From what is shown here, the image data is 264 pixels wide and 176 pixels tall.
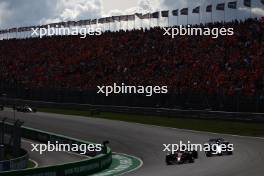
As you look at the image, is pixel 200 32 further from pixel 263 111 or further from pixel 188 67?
pixel 263 111

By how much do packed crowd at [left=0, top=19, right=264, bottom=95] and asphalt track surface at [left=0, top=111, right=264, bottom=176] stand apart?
24.0ft

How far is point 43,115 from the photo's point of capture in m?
59.5

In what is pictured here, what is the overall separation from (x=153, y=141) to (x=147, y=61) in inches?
1055

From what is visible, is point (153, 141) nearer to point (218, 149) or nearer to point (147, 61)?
point (218, 149)

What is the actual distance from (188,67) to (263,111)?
13.6 metres

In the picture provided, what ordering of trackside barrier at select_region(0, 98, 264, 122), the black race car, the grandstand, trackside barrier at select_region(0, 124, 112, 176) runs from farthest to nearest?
the grandstand → trackside barrier at select_region(0, 98, 264, 122) → the black race car → trackside barrier at select_region(0, 124, 112, 176)

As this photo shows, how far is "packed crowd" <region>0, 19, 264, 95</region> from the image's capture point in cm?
4947

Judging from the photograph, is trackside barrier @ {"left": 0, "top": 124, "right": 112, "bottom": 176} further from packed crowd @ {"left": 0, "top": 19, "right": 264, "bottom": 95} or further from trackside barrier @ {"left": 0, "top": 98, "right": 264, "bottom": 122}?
packed crowd @ {"left": 0, "top": 19, "right": 264, "bottom": 95}

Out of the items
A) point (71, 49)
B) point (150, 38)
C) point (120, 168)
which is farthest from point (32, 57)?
point (120, 168)

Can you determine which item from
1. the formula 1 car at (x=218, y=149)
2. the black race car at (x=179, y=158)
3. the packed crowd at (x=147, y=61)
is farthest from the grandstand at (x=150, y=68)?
the black race car at (x=179, y=158)

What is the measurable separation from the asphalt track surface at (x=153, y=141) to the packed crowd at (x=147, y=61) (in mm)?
7318

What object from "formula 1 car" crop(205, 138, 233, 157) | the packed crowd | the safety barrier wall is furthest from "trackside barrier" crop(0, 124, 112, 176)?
the packed crowd

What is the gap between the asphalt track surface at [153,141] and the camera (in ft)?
79.3

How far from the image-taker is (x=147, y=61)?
62469mm
